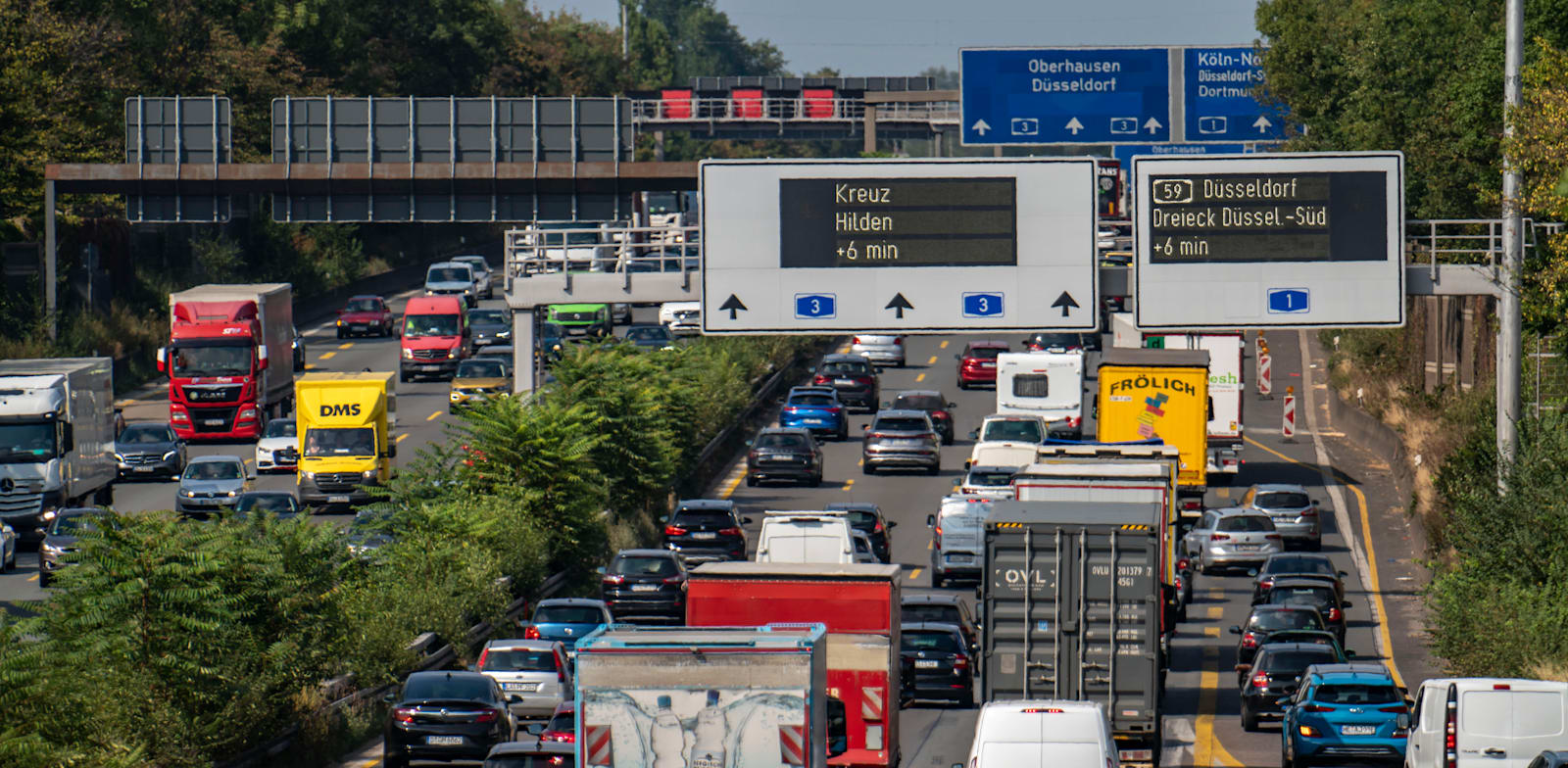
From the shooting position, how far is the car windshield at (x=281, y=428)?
51.2m

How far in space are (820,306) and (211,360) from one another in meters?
29.2

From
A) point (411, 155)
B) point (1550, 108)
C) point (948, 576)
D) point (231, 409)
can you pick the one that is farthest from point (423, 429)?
point (1550, 108)

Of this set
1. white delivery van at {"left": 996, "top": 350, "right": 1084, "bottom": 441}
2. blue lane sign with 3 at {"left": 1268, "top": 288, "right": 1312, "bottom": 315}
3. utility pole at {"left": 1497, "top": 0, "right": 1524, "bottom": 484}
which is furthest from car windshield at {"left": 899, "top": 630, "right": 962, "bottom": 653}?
white delivery van at {"left": 996, "top": 350, "right": 1084, "bottom": 441}

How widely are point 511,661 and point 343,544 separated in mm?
2786

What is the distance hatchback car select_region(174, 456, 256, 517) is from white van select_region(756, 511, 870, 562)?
1502 cm

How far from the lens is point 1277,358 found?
79.6 meters

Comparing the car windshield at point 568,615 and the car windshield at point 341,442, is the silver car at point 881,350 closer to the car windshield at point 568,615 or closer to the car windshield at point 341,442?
the car windshield at point 341,442

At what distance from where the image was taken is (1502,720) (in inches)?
774

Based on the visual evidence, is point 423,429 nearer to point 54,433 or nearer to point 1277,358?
point 54,433

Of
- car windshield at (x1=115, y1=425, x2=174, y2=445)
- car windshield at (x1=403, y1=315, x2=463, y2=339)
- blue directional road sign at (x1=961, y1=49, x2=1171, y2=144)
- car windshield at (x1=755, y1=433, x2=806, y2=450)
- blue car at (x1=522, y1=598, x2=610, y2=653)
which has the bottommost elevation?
blue car at (x1=522, y1=598, x2=610, y2=653)

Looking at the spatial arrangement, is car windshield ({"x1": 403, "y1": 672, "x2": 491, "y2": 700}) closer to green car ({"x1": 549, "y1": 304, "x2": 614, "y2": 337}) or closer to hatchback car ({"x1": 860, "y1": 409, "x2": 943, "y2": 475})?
hatchback car ({"x1": 860, "y1": 409, "x2": 943, "y2": 475})

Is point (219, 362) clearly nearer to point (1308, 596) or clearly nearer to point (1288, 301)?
point (1308, 596)

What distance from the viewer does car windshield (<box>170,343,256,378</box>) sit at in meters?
54.1

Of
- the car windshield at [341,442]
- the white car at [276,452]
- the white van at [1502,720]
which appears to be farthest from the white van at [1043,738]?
the white car at [276,452]
